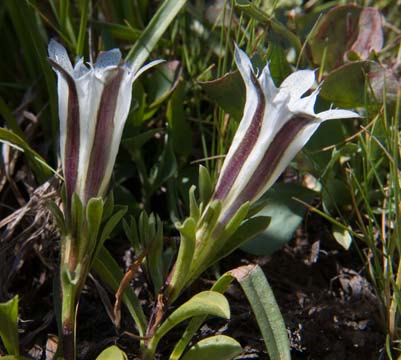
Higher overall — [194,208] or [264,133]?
[264,133]

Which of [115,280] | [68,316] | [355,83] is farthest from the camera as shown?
[355,83]

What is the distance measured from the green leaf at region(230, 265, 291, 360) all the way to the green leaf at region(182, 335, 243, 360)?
0.06 meters

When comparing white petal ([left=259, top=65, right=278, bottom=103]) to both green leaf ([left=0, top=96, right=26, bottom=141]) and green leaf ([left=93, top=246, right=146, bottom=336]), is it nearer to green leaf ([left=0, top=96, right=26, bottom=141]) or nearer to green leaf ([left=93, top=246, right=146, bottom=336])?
green leaf ([left=93, top=246, right=146, bottom=336])

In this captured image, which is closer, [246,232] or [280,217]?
[246,232]

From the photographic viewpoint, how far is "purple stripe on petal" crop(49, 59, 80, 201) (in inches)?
49.2

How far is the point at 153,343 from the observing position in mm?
1299

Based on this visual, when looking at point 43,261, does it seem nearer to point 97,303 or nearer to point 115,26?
point 97,303

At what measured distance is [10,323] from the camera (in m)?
1.23

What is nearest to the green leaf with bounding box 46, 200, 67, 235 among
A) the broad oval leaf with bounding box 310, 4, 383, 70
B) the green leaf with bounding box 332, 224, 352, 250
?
the green leaf with bounding box 332, 224, 352, 250

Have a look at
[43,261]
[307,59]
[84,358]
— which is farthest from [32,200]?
[307,59]

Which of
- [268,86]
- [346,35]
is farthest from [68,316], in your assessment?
[346,35]

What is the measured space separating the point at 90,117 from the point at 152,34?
1.71 feet

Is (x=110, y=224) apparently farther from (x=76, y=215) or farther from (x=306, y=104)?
(x=306, y=104)

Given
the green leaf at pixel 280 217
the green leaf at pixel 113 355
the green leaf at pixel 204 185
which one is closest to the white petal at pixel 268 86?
the green leaf at pixel 204 185
